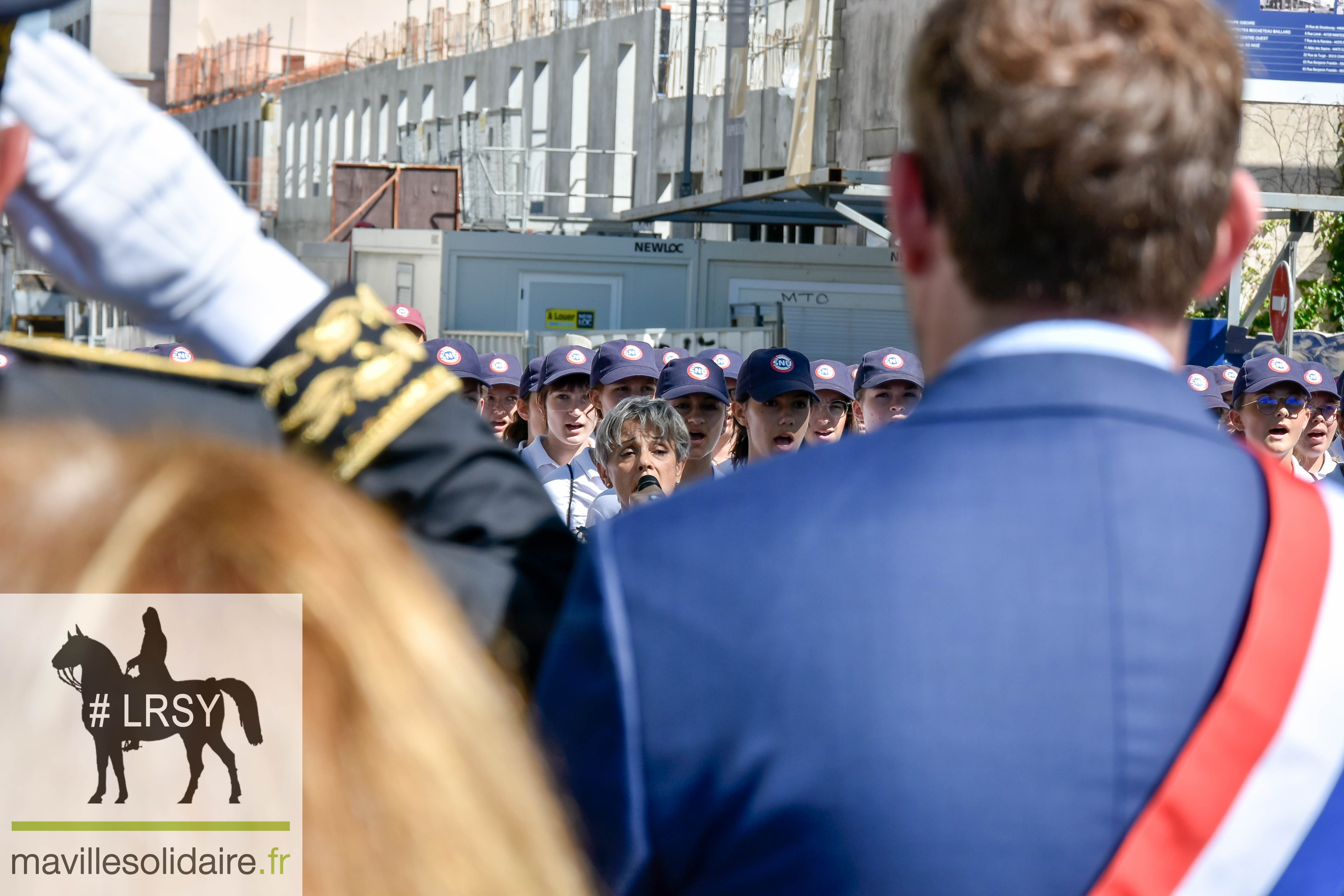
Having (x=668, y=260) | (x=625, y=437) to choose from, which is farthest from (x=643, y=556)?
(x=668, y=260)

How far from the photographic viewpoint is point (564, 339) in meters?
14.4

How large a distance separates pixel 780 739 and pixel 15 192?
83 centimetres

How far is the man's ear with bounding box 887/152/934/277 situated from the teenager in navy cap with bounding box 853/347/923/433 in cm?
629

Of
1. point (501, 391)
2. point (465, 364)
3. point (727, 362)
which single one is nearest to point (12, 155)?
point (465, 364)

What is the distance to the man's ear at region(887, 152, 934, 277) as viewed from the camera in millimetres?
1504

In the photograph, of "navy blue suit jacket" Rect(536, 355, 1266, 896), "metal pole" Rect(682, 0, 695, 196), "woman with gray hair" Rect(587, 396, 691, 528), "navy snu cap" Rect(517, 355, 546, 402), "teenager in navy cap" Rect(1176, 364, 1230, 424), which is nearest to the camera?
"navy blue suit jacket" Rect(536, 355, 1266, 896)

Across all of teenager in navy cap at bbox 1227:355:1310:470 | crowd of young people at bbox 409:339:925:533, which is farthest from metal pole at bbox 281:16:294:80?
teenager in navy cap at bbox 1227:355:1310:470

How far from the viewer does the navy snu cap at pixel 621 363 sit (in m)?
8.38

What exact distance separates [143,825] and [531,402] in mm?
7756

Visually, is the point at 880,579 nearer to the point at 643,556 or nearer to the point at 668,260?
the point at 643,556

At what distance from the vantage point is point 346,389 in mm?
1599

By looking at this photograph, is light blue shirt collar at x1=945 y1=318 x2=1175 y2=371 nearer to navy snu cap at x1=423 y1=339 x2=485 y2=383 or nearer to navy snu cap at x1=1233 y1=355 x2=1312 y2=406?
navy snu cap at x1=1233 y1=355 x2=1312 y2=406

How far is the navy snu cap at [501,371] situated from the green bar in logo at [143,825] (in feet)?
27.2

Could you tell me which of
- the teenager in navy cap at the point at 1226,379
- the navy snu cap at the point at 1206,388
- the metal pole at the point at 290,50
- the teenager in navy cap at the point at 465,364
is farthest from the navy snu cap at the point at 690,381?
the metal pole at the point at 290,50
